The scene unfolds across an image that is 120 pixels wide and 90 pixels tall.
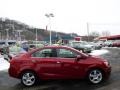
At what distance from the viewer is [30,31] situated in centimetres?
16525

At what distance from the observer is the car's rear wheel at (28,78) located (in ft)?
38.5

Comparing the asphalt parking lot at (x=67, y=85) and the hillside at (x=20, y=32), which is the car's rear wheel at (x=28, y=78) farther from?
the hillside at (x=20, y=32)

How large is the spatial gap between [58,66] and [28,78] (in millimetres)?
1278

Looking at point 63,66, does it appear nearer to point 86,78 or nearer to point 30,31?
point 86,78

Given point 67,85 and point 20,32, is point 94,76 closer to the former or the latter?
point 67,85

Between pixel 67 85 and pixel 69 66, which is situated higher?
pixel 69 66

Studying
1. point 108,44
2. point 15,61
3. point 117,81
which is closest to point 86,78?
point 117,81

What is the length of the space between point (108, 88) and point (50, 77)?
241cm

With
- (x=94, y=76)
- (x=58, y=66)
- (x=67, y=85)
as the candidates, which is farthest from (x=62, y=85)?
(x=94, y=76)

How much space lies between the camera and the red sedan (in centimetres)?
1155

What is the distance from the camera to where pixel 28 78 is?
1176cm

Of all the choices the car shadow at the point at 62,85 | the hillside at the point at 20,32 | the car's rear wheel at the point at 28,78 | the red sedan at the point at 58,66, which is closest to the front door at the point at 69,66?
the red sedan at the point at 58,66

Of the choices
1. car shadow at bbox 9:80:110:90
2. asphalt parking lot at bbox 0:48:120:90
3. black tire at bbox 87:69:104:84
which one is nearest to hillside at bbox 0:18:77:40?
asphalt parking lot at bbox 0:48:120:90

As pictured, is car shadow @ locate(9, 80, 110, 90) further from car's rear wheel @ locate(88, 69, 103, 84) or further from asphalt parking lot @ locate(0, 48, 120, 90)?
car's rear wheel @ locate(88, 69, 103, 84)
